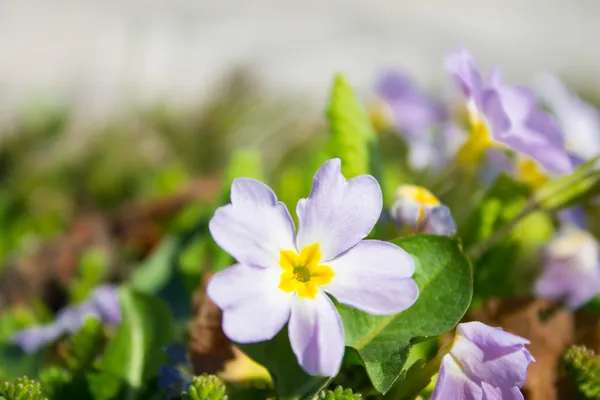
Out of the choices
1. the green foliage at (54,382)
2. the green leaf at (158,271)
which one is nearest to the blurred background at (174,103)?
the green leaf at (158,271)

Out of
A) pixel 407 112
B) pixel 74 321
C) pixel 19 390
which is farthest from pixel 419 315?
pixel 407 112

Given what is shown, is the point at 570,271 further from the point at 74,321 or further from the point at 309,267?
the point at 74,321

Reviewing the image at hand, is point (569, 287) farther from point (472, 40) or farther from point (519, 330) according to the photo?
point (472, 40)

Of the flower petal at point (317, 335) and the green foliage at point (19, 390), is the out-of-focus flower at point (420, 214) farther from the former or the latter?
the green foliage at point (19, 390)

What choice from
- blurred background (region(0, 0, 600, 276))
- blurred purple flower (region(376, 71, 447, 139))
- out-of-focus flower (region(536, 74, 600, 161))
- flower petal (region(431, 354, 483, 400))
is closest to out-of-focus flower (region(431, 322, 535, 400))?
flower petal (region(431, 354, 483, 400))

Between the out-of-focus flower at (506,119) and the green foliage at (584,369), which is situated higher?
the out-of-focus flower at (506,119)

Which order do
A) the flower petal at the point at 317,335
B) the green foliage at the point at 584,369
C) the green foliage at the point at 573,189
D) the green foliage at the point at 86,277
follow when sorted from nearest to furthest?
1. the flower petal at the point at 317,335
2. the green foliage at the point at 584,369
3. the green foliage at the point at 573,189
4. the green foliage at the point at 86,277
